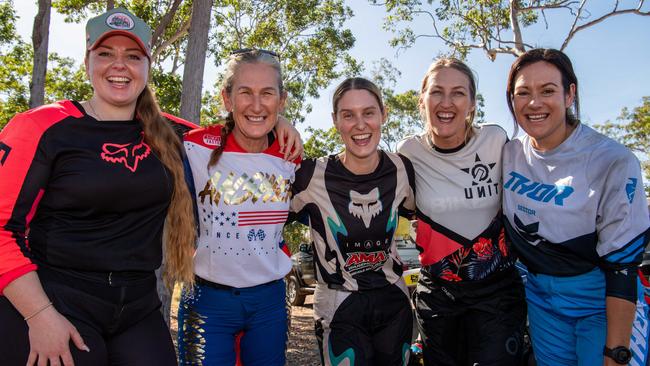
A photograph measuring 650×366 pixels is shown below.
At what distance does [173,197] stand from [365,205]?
125cm

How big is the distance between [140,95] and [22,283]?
119cm

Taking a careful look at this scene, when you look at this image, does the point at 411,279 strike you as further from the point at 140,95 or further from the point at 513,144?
the point at 140,95

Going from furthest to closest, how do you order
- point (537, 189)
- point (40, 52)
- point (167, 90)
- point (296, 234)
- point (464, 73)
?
point (296, 234) → point (167, 90) → point (40, 52) → point (464, 73) → point (537, 189)

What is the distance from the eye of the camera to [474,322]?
10.7 feet

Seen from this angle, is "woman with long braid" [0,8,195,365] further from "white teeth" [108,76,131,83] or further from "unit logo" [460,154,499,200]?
"unit logo" [460,154,499,200]

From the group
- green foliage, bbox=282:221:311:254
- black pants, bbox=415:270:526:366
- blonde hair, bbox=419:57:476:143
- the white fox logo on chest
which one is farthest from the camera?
green foliage, bbox=282:221:311:254

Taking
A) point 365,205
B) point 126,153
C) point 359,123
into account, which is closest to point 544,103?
point 359,123

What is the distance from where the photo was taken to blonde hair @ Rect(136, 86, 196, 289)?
2.70 meters

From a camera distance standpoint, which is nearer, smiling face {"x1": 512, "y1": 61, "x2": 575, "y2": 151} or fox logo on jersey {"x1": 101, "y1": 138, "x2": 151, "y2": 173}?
fox logo on jersey {"x1": 101, "y1": 138, "x2": 151, "y2": 173}

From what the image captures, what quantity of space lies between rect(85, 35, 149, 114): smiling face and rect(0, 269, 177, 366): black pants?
903mm

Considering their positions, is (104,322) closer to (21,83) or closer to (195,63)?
(195,63)

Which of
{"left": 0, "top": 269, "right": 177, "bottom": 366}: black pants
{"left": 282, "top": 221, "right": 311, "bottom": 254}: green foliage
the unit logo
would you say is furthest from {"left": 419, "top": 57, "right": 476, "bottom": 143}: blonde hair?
{"left": 282, "top": 221, "right": 311, "bottom": 254}: green foliage

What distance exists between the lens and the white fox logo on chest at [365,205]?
3292 mm

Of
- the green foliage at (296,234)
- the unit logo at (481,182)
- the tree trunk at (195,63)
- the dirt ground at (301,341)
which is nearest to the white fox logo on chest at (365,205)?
the unit logo at (481,182)
